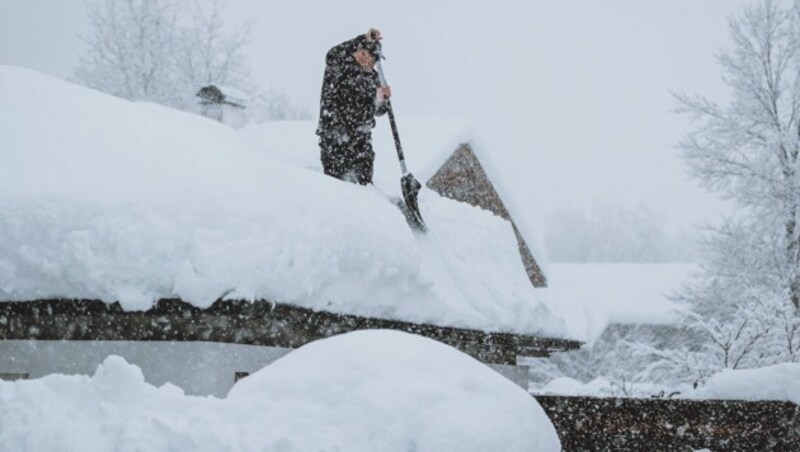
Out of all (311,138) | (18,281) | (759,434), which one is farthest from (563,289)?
(18,281)

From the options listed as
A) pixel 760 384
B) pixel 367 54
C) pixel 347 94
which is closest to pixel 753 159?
pixel 367 54

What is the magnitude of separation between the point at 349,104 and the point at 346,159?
1.71 feet

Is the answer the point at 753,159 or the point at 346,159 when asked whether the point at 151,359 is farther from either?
the point at 753,159

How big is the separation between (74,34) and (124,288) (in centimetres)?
1793

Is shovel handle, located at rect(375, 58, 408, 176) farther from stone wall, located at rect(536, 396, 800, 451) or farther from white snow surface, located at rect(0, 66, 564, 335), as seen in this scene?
stone wall, located at rect(536, 396, 800, 451)

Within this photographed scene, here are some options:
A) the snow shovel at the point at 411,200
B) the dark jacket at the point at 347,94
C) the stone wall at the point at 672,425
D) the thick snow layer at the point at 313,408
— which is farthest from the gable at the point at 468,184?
the thick snow layer at the point at 313,408

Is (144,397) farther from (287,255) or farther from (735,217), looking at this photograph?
(735,217)

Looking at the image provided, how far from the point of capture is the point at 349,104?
8.14 m

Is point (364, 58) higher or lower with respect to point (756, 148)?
lower

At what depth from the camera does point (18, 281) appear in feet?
16.3

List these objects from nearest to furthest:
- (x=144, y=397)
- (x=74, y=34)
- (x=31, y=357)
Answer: (x=144, y=397)
(x=31, y=357)
(x=74, y=34)

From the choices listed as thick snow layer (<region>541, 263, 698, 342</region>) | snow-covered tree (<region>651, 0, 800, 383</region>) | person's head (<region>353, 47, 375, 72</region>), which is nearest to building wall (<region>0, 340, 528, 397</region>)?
person's head (<region>353, 47, 375, 72</region>)

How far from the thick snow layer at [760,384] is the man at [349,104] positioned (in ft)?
12.1

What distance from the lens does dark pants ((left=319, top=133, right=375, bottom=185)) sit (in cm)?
812
